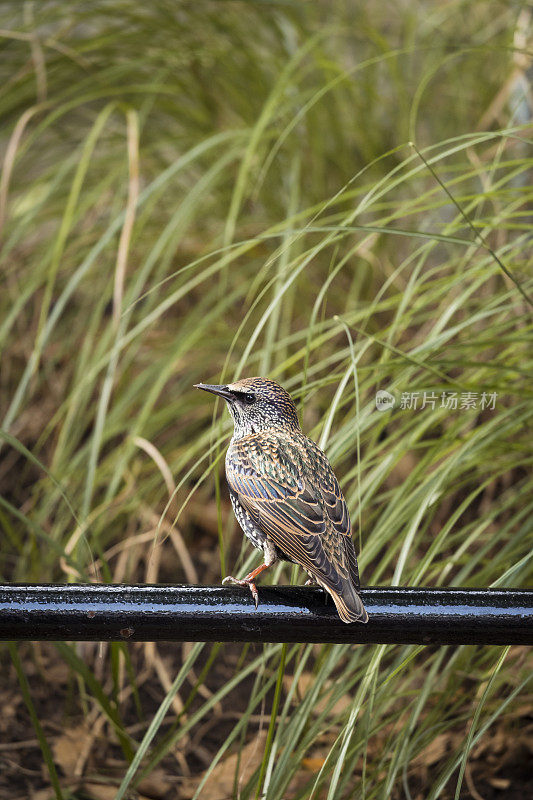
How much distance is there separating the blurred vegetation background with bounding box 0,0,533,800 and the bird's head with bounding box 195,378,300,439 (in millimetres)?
484

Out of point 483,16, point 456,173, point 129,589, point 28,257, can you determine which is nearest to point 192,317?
point 28,257

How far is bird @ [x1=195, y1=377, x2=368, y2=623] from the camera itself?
0.65 meters

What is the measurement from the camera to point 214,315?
1491 mm

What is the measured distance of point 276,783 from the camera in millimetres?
981

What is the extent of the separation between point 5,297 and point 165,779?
1.13 m

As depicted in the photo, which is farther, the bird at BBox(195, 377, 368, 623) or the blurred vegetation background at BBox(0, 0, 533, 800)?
the blurred vegetation background at BBox(0, 0, 533, 800)

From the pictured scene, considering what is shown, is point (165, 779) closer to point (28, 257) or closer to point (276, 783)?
point (276, 783)

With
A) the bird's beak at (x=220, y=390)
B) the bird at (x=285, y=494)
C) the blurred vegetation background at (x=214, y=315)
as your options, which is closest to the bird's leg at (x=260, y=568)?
the bird at (x=285, y=494)

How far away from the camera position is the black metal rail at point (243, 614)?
26.4 inches

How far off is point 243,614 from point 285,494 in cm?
9

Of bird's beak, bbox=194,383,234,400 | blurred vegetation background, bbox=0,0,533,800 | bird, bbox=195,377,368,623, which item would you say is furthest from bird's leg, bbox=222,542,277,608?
blurred vegetation background, bbox=0,0,533,800

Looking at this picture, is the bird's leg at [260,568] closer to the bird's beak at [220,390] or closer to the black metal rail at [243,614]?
the black metal rail at [243,614]

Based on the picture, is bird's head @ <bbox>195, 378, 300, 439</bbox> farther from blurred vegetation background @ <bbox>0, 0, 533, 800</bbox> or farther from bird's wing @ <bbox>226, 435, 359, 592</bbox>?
blurred vegetation background @ <bbox>0, 0, 533, 800</bbox>

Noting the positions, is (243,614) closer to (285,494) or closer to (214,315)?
(285,494)
